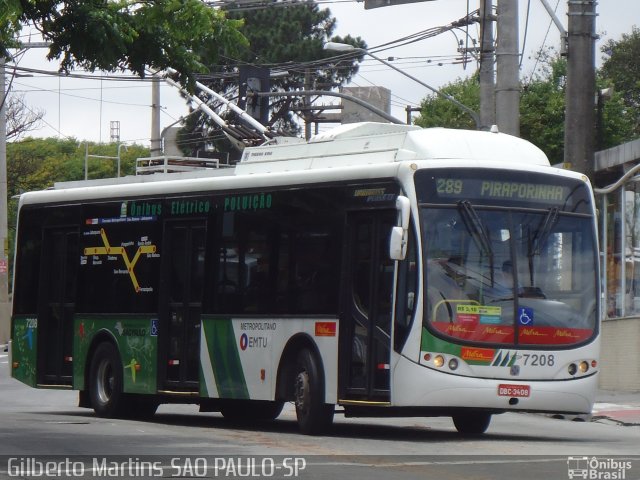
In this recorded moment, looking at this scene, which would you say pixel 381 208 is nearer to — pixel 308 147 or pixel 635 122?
pixel 308 147

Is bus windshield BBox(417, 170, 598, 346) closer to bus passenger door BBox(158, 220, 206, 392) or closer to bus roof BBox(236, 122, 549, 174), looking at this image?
bus roof BBox(236, 122, 549, 174)

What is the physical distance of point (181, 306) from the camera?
17.8 meters

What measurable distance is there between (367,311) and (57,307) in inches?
248

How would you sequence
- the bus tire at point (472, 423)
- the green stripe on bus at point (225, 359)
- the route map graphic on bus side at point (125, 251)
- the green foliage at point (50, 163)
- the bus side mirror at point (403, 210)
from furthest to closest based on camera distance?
the green foliage at point (50, 163) → the route map graphic on bus side at point (125, 251) → the green stripe on bus at point (225, 359) → the bus tire at point (472, 423) → the bus side mirror at point (403, 210)

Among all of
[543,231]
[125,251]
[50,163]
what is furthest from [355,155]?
[50,163]

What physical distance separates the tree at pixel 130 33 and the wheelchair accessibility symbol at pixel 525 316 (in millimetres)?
3996

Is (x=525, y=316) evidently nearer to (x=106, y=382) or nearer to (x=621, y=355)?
(x=106, y=382)

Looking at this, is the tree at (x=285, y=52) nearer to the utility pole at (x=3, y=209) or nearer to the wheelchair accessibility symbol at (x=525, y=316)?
the utility pole at (x=3, y=209)

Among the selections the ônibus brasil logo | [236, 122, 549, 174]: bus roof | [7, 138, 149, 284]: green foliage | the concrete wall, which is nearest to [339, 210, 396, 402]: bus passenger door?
[236, 122, 549, 174]: bus roof

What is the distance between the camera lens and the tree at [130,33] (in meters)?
13.4

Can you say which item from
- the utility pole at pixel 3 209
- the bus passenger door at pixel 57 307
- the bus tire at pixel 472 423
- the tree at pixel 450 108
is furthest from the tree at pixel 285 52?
the bus tire at pixel 472 423

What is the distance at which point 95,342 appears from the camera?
19.3 m

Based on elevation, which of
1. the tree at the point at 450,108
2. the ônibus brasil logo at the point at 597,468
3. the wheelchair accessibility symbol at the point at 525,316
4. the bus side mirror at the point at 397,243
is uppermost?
the tree at the point at 450,108

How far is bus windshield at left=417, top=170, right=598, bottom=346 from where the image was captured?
14695 millimetres
